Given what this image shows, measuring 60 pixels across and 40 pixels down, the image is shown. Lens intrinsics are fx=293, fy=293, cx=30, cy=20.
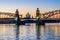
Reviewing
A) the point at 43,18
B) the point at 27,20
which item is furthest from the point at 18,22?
the point at 43,18

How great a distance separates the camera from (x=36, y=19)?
112 meters

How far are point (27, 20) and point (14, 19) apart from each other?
254 inches

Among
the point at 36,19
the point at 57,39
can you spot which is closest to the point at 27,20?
the point at 36,19

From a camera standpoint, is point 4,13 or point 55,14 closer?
point 55,14

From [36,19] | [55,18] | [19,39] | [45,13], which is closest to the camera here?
[19,39]

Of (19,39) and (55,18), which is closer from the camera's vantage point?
(19,39)

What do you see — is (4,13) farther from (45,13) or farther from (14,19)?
(45,13)

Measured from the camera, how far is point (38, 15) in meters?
114

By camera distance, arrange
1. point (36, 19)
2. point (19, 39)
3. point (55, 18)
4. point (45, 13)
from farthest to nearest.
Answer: point (45, 13)
point (36, 19)
point (55, 18)
point (19, 39)

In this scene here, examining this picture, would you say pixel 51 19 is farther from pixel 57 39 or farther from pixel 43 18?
pixel 57 39

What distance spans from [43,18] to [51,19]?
7944mm

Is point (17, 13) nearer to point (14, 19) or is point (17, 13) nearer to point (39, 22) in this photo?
point (14, 19)

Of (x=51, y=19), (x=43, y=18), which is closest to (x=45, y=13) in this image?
(x=43, y=18)

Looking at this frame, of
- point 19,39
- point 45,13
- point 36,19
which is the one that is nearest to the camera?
point 19,39
